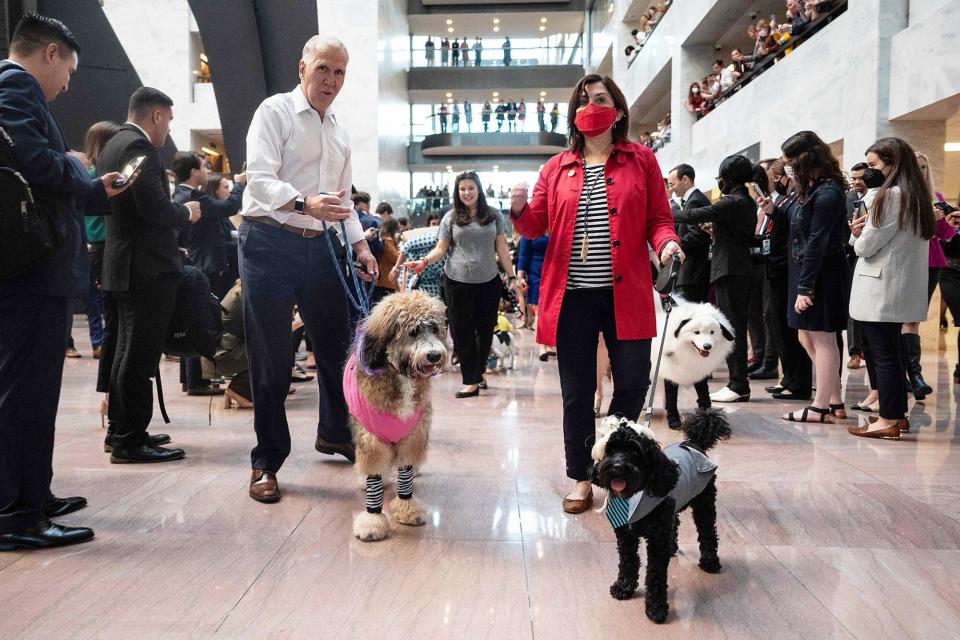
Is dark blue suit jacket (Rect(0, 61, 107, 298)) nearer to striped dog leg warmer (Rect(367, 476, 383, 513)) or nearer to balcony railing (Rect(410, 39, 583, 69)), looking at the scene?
striped dog leg warmer (Rect(367, 476, 383, 513))

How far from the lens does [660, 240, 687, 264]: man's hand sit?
2.92 m

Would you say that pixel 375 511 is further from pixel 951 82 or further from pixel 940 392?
pixel 951 82

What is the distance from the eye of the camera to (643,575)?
2.57 metres

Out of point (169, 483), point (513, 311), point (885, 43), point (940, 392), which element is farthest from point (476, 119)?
point (169, 483)

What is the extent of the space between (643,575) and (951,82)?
22.4 feet

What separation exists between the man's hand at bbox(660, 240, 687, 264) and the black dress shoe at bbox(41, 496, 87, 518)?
9.06 ft

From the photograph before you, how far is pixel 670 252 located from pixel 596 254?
33 centimetres

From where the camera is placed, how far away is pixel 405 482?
3070 millimetres

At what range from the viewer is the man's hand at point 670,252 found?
292cm

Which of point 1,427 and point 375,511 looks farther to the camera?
point 375,511

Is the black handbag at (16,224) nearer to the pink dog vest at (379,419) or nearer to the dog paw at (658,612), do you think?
the pink dog vest at (379,419)

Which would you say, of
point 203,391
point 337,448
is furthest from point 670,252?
point 203,391

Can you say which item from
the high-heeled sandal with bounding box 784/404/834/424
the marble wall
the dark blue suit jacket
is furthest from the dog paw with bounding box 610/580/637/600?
the marble wall

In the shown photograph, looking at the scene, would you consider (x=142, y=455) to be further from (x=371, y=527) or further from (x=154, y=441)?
(x=371, y=527)
